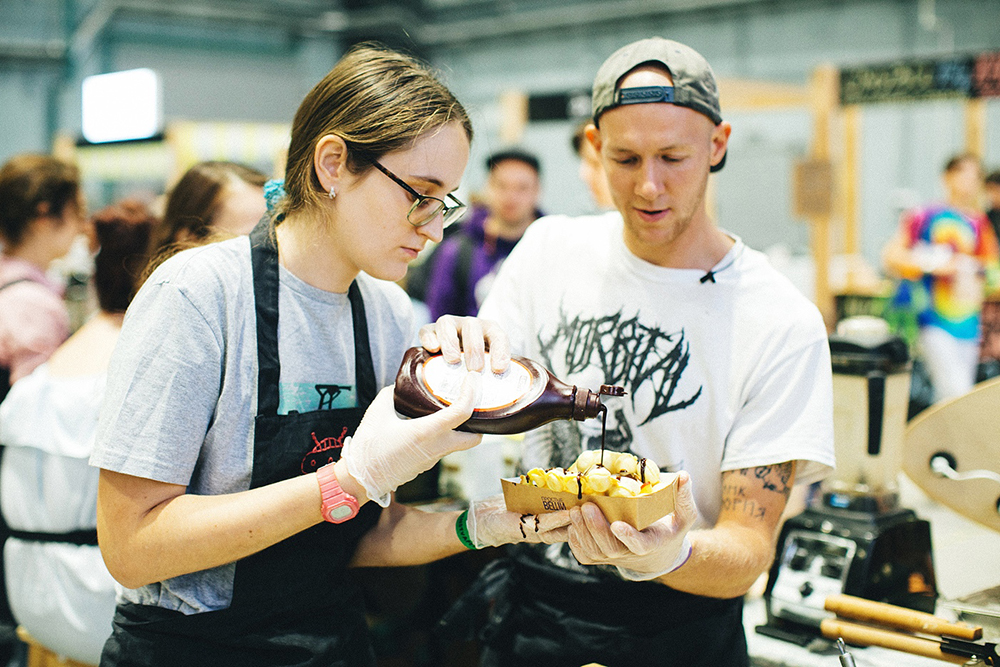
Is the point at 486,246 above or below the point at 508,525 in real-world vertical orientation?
above

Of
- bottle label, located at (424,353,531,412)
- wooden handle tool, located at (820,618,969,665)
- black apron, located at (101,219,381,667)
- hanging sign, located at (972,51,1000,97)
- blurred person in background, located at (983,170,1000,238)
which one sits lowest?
wooden handle tool, located at (820,618,969,665)

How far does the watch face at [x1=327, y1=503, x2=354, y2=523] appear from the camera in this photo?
4.41ft

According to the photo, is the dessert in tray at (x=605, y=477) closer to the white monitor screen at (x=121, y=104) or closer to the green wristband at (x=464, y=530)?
the green wristband at (x=464, y=530)

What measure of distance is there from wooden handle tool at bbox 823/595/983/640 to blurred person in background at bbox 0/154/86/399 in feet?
8.84

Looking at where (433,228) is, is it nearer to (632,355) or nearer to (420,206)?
(420,206)

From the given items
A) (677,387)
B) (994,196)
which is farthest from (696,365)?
(994,196)

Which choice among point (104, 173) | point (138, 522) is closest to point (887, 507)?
point (138, 522)

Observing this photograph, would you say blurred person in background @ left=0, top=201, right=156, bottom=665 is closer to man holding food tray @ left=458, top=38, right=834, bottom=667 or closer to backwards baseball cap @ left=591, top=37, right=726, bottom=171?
man holding food tray @ left=458, top=38, right=834, bottom=667

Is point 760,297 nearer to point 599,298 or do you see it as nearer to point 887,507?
point 599,298

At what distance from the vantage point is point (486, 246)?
4.45 m

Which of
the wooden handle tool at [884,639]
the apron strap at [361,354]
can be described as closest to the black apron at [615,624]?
the wooden handle tool at [884,639]

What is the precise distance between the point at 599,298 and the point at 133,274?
4.81 feet

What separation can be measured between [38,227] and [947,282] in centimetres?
523

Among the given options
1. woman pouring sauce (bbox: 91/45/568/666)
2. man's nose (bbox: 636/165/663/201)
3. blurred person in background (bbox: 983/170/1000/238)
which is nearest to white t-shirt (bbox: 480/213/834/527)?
man's nose (bbox: 636/165/663/201)
